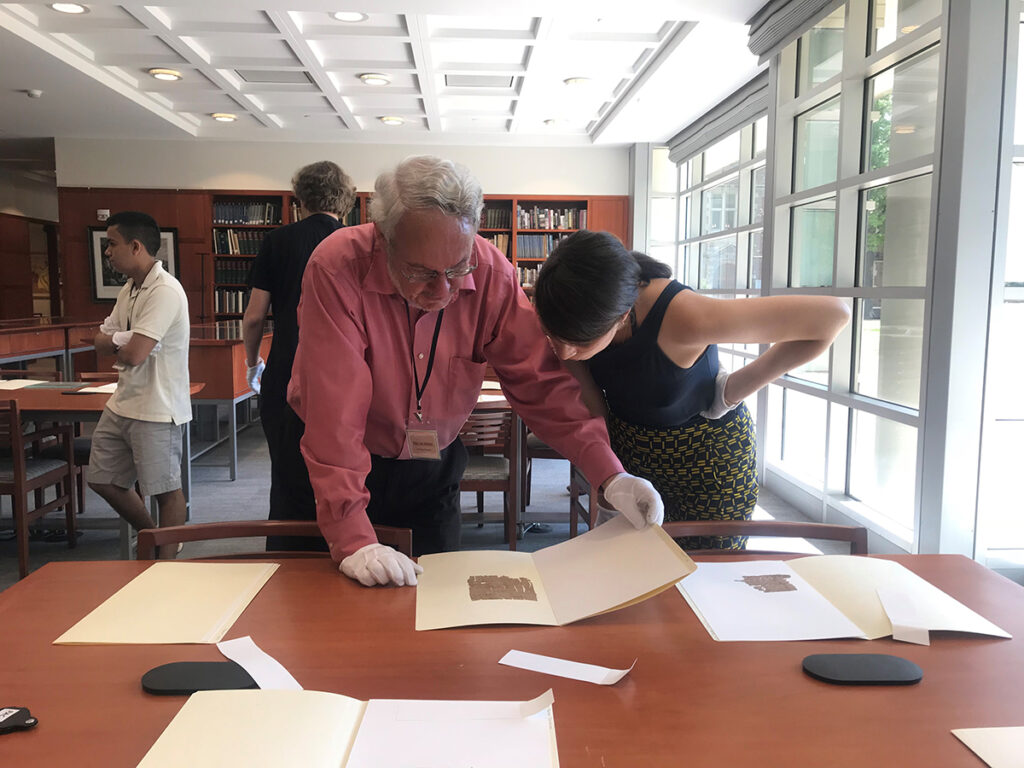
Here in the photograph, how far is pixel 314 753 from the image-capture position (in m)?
0.74

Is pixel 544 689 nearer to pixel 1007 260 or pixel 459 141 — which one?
pixel 1007 260

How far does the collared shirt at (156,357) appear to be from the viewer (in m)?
2.93

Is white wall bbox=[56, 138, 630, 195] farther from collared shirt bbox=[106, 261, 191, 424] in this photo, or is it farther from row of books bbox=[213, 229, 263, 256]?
collared shirt bbox=[106, 261, 191, 424]

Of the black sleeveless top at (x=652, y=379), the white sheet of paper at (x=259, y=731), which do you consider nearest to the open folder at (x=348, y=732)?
the white sheet of paper at (x=259, y=731)

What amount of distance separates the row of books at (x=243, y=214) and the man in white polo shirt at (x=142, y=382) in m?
5.85

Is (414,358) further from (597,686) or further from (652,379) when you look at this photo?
(597,686)

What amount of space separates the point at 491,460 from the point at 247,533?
2089 mm

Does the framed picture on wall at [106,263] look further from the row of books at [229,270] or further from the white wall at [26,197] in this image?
the white wall at [26,197]

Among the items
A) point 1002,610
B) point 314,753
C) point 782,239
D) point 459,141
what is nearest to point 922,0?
point 782,239

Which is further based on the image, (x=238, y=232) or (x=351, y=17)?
(x=238, y=232)

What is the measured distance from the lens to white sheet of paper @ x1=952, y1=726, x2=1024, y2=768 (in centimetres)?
75

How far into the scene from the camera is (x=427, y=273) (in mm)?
1301

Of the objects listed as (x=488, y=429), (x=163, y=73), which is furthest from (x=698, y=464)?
(x=163, y=73)

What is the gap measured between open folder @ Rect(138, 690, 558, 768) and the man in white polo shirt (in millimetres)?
2279
